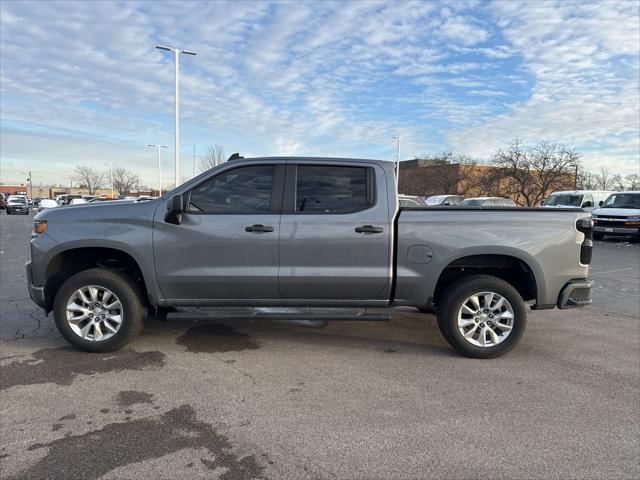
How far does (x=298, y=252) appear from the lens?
445 cm

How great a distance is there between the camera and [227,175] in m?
4.59

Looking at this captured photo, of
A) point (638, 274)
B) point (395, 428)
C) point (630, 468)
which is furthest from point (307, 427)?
point (638, 274)

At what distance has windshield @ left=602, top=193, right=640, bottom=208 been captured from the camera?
1842 cm

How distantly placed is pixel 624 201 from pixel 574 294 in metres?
17.6

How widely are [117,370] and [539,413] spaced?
3647 mm

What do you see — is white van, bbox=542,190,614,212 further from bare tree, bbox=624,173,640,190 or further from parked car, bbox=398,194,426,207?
bare tree, bbox=624,173,640,190

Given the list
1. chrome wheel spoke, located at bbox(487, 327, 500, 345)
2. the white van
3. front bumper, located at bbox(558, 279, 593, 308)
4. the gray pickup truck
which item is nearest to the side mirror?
the gray pickup truck

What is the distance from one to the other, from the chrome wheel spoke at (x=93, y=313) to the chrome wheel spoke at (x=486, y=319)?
3.48m

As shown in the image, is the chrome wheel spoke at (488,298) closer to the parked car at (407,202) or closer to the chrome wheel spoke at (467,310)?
the chrome wheel spoke at (467,310)

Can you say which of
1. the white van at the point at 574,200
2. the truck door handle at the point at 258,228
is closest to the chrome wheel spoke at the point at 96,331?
the truck door handle at the point at 258,228

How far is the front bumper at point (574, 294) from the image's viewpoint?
4531 mm

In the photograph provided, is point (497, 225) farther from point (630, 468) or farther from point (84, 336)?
point (84, 336)

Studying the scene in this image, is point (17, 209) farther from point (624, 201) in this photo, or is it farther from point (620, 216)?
point (624, 201)

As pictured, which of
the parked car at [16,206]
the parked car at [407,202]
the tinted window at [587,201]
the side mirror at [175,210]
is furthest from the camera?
the parked car at [16,206]
